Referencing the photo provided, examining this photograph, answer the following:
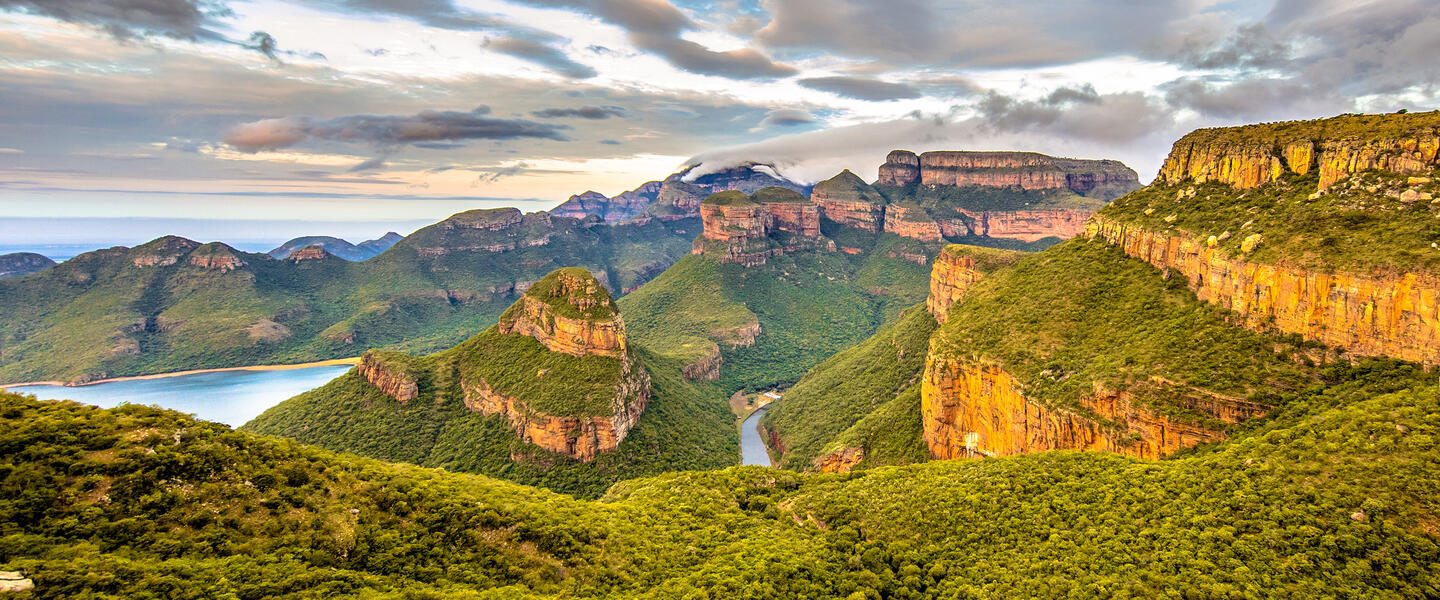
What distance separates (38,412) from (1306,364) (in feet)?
206

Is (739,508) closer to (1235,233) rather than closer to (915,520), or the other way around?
(915,520)

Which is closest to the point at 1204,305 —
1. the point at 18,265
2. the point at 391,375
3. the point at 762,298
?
the point at 391,375

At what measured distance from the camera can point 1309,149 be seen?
4281 cm

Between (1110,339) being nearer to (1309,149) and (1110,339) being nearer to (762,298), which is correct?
(1309,149)

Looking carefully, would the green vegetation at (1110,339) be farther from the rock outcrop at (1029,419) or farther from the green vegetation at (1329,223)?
the green vegetation at (1329,223)

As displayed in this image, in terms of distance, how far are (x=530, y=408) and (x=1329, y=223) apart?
76.3m

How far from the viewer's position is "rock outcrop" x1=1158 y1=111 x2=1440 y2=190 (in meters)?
36.3

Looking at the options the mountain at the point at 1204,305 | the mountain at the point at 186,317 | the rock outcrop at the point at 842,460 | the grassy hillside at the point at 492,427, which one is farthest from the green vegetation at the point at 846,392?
the mountain at the point at 186,317

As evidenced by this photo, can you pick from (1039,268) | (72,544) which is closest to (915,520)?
(72,544)

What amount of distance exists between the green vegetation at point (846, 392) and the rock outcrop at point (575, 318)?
2992cm

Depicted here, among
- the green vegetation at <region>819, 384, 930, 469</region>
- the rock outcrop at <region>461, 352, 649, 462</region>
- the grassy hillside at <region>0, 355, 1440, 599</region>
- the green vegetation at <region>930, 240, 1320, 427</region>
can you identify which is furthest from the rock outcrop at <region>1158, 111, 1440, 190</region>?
the rock outcrop at <region>461, 352, 649, 462</region>

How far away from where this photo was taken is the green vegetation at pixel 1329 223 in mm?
31781

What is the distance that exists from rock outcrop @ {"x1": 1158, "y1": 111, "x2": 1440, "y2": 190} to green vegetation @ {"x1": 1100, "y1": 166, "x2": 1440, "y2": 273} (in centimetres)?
93

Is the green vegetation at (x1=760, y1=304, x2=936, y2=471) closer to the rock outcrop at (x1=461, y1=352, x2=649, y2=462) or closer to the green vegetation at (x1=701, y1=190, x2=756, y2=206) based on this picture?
the rock outcrop at (x1=461, y1=352, x2=649, y2=462)
